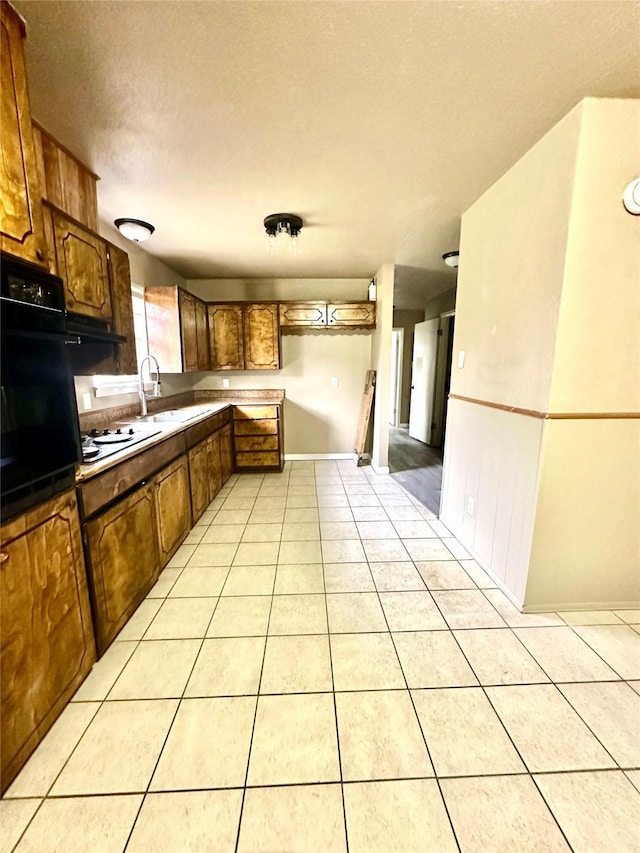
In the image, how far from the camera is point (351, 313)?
401 cm

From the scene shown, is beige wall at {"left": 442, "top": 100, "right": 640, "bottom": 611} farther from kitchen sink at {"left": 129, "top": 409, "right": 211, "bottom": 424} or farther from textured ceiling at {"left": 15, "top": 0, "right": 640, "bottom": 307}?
kitchen sink at {"left": 129, "top": 409, "right": 211, "bottom": 424}

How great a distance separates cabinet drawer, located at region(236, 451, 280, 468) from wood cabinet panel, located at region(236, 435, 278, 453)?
0.06 m

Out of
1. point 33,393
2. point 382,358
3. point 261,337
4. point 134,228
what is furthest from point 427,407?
point 33,393

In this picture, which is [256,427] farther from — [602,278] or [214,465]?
[602,278]

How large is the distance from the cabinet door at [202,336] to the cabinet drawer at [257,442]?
0.96 metres

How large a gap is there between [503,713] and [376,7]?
2.48 meters

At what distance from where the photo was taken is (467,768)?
3.56 feet

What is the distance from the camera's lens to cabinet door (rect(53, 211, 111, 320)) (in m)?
1.56

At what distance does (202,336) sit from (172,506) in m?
2.22

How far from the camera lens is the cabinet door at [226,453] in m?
3.53

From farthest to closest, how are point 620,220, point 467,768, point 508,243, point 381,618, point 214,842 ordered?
point 508,243 → point 381,618 → point 620,220 → point 467,768 → point 214,842

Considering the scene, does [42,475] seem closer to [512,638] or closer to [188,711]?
[188,711]

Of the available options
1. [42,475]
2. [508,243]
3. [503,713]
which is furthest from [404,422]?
[42,475]

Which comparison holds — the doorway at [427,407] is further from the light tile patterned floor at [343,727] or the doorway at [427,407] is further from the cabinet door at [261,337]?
the light tile patterned floor at [343,727]
